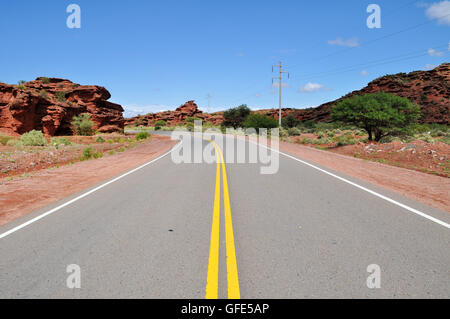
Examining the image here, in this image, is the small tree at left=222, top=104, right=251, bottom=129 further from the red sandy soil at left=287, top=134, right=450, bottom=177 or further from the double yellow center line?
Result: the double yellow center line

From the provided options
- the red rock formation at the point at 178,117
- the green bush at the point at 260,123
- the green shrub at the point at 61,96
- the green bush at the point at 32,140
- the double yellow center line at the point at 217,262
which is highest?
the red rock formation at the point at 178,117

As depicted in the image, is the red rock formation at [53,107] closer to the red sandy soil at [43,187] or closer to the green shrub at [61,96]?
the green shrub at [61,96]

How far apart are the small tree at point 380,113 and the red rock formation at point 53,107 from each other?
32.0 meters

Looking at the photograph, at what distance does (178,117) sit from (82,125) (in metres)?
73.8

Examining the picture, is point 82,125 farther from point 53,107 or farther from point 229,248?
point 229,248

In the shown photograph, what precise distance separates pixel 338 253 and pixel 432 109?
61083mm

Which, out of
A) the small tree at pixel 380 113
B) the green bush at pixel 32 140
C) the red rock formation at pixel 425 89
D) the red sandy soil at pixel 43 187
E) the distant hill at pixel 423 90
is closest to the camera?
the red sandy soil at pixel 43 187

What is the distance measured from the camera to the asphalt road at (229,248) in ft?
9.44

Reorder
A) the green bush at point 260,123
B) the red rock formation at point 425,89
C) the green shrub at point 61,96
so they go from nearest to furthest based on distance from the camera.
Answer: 1. the green shrub at point 61,96
2. the green bush at point 260,123
3. the red rock formation at point 425,89

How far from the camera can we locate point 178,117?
107 m

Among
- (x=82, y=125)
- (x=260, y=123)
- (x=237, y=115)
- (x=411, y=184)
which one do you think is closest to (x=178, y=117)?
(x=237, y=115)

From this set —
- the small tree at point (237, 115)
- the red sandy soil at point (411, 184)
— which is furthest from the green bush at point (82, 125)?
the small tree at point (237, 115)

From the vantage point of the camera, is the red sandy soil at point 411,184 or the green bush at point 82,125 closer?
the red sandy soil at point 411,184

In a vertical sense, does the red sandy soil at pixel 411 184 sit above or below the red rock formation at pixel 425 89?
below
